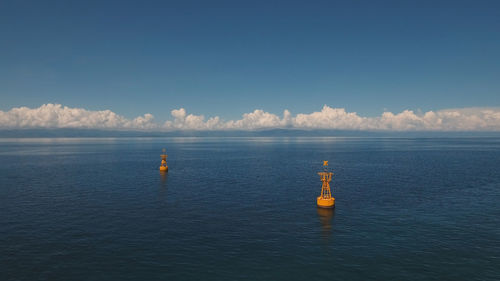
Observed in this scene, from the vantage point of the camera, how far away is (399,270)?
34.4m

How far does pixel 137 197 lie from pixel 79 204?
13335 millimetres

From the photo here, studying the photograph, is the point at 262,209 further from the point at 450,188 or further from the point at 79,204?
the point at 450,188

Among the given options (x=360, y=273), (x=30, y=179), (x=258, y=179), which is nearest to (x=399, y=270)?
(x=360, y=273)

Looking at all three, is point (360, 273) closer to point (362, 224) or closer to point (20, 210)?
point (362, 224)

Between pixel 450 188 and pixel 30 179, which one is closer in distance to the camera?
pixel 450 188

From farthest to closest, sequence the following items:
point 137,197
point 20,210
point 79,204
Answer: point 137,197 < point 79,204 < point 20,210

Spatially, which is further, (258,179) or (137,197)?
(258,179)

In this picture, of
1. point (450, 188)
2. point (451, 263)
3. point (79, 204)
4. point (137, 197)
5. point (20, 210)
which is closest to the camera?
point (451, 263)

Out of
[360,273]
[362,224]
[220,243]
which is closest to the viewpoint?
[360,273]

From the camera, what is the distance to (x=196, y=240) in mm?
44062

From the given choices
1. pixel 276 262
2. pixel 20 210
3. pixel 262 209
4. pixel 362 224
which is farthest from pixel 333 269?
pixel 20 210

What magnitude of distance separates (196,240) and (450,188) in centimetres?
8102

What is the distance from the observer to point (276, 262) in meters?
36.6

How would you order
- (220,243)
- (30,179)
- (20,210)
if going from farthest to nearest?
(30,179) → (20,210) → (220,243)
